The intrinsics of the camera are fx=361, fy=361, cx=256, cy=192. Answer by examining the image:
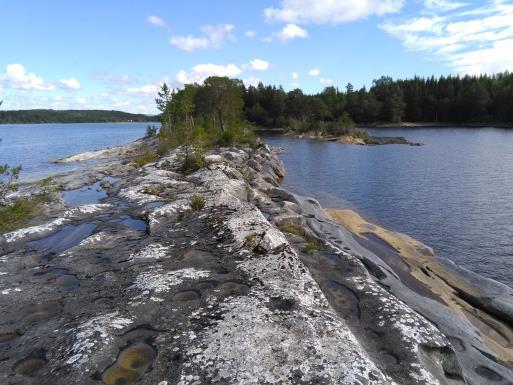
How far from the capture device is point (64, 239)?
703 inches

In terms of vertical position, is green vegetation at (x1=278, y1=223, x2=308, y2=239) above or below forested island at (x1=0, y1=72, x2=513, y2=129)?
below

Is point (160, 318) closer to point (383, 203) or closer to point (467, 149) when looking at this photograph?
point (383, 203)

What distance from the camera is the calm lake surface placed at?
963 inches

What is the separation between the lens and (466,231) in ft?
88.8

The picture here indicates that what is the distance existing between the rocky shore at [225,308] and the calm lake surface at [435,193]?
5.64 metres

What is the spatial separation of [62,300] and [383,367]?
31.9 ft

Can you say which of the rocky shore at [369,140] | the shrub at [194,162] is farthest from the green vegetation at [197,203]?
the rocky shore at [369,140]

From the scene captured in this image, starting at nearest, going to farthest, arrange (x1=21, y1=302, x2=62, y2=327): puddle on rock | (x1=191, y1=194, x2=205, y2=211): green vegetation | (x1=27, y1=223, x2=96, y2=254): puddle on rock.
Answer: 1. (x1=21, y1=302, x2=62, y2=327): puddle on rock
2. (x1=27, y1=223, x2=96, y2=254): puddle on rock
3. (x1=191, y1=194, x2=205, y2=211): green vegetation

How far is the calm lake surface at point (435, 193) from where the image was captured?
80.3ft

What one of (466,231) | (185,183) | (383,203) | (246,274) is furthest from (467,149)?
(246,274)

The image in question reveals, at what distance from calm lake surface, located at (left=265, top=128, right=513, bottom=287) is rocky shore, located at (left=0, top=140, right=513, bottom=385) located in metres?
5.64

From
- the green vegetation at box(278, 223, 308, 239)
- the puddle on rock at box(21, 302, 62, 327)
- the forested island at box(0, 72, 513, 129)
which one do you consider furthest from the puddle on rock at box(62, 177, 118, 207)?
the forested island at box(0, 72, 513, 129)

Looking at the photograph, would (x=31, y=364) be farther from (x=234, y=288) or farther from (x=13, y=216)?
(x=13, y=216)

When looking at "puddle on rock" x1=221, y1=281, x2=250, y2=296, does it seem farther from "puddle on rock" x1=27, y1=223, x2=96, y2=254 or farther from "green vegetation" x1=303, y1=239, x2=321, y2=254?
"puddle on rock" x1=27, y1=223, x2=96, y2=254
